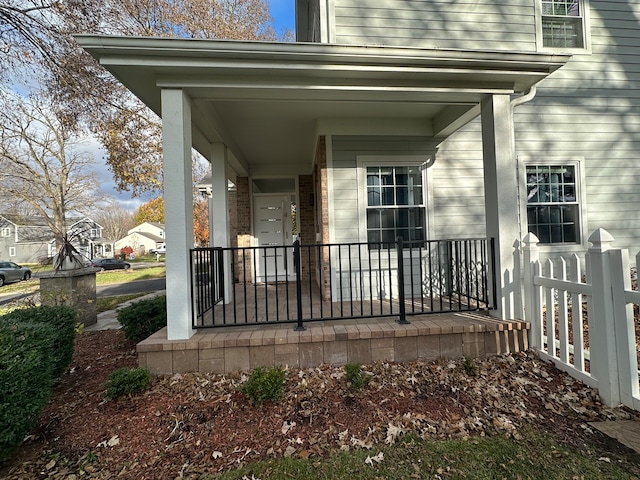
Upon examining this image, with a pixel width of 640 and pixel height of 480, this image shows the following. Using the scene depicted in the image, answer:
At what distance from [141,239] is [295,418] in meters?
53.2

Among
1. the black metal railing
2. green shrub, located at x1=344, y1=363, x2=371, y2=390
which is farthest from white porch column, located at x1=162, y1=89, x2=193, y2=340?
green shrub, located at x1=344, y1=363, x2=371, y2=390

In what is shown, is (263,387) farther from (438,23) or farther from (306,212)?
(438,23)

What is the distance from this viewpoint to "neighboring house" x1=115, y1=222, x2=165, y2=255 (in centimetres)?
4602

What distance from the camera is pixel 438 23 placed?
493 centimetres

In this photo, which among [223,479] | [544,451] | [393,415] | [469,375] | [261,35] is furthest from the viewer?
[261,35]

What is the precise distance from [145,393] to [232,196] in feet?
16.6

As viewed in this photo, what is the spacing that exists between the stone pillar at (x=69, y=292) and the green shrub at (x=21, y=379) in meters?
3.31

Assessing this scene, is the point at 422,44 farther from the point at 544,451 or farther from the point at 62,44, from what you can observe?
the point at 62,44

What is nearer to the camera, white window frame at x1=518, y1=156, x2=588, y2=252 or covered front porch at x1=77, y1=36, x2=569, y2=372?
covered front porch at x1=77, y1=36, x2=569, y2=372

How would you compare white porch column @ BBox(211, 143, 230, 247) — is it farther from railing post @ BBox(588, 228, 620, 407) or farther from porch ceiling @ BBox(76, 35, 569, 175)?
railing post @ BBox(588, 228, 620, 407)

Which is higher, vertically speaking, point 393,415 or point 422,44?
point 422,44

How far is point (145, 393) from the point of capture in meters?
2.68

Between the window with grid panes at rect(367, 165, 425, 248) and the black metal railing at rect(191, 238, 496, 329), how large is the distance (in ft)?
0.77

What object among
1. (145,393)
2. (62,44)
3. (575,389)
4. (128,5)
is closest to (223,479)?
(145,393)
